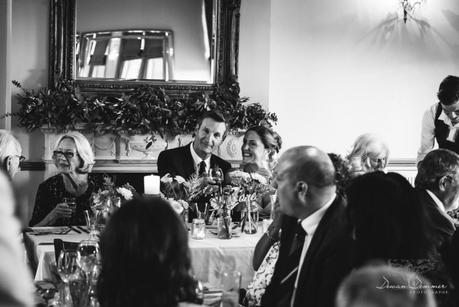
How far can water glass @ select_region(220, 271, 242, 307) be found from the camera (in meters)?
1.95

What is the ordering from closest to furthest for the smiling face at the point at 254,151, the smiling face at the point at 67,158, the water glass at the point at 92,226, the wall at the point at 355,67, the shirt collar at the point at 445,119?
the water glass at the point at 92,226
the smiling face at the point at 67,158
the smiling face at the point at 254,151
the shirt collar at the point at 445,119
the wall at the point at 355,67

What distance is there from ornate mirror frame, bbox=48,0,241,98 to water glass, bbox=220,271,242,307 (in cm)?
400

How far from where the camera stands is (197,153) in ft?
15.4

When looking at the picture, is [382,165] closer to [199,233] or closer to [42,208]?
[199,233]

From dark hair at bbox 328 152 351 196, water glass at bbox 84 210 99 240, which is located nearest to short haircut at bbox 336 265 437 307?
dark hair at bbox 328 152 351 196

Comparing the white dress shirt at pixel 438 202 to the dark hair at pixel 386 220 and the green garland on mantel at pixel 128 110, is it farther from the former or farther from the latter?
the green garland on mantel at pixel 128 110

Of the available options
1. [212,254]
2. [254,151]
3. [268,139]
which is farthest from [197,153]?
[212,254]

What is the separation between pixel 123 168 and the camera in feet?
18.7

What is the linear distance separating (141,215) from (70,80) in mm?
4288

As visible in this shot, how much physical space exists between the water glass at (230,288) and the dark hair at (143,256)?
427 mm

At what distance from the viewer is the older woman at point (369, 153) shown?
459cm

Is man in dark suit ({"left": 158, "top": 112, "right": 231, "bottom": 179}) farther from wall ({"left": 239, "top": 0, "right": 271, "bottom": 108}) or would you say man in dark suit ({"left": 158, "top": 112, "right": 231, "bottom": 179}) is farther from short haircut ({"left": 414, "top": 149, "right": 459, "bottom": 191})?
short haircut ({"left": 414, "top": 149, "right": 459, "bottom": 191})

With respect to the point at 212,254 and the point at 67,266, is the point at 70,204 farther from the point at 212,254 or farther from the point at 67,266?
the point at 67,266

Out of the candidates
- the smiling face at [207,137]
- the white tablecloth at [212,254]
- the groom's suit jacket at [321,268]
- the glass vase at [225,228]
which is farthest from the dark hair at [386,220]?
the smiling face at [207,137]
